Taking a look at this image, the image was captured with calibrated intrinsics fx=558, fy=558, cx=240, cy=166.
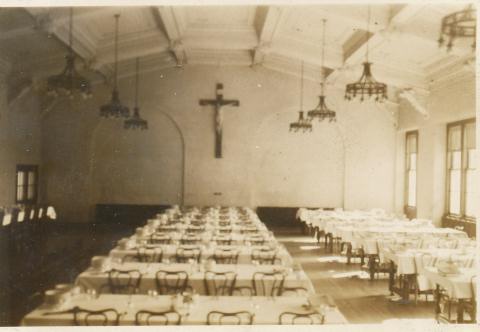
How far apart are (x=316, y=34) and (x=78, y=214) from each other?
30.9 feet

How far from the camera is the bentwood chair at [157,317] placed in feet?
16.6

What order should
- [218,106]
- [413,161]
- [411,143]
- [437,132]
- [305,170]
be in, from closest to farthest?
[437,132] < [413,161] < [411,143] < [218,106] < [305,170]

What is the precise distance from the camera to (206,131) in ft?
58.1

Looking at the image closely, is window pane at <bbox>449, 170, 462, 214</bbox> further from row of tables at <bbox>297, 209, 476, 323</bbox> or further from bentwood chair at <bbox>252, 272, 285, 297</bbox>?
bentwood chair at <bbox>252, 272, 285, 297</bbox>

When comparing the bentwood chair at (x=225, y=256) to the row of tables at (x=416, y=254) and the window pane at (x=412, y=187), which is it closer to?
the row of tables at (x=416, y=254)

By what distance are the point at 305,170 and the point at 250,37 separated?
542cm

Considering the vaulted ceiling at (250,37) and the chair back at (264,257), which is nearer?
the chair back at (264,257)

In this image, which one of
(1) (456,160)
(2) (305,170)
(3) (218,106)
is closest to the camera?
(1) (456,160)

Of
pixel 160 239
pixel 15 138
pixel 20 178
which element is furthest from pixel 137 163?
pixel 160 239

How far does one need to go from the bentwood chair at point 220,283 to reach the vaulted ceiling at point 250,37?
18.8ft

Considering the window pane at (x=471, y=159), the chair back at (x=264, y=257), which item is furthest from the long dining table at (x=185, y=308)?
the window pane at (x=471, y=159)

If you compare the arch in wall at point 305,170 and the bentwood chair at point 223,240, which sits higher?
the arch in wall at point 305,170

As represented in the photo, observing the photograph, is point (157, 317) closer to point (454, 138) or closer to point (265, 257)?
point (265, 257)

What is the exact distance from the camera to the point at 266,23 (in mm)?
12352
